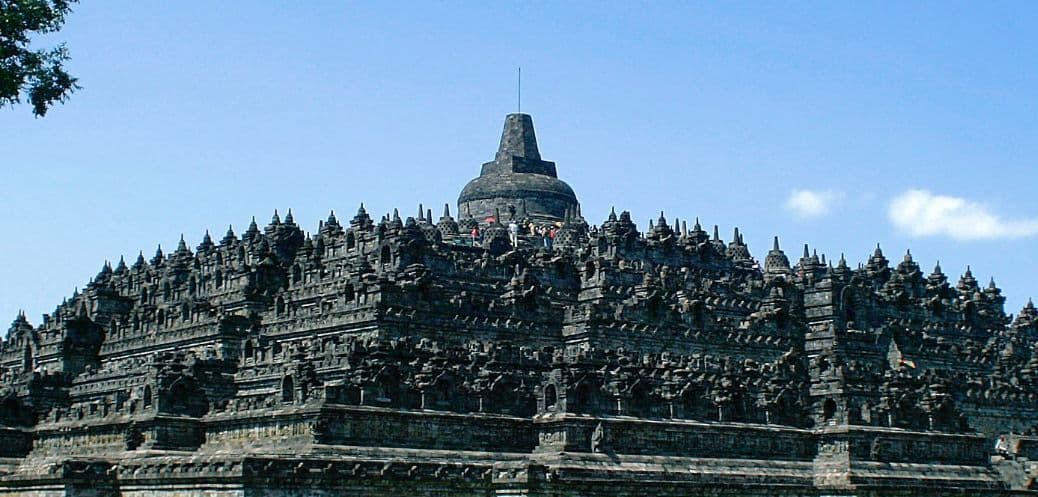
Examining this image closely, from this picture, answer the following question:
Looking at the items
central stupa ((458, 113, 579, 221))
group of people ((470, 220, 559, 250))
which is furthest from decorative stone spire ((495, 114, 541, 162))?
group of people ((470, 220, 559, 250))

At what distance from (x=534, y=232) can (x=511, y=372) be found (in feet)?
147

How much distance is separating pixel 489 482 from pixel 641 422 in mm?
9770

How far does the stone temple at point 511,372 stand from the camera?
7388cm

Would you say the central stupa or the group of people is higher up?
the central stupa

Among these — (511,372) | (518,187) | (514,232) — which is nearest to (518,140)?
(518,187)

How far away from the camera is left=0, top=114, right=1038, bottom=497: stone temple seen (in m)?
73.9

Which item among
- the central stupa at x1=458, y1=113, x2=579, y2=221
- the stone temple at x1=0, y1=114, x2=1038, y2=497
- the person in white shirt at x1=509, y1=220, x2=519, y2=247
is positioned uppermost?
the central stupa at x1=458, y1=113, x2=579, y2=221

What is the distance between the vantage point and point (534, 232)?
12644cm

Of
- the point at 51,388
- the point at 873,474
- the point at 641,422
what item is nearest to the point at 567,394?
the point at 641,422

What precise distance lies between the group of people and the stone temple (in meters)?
0.58

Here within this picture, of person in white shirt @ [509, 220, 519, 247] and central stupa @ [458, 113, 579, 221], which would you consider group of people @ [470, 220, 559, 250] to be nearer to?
person in white shirt @ [509, 220, 519, 247]

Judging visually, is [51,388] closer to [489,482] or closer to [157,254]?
[157,254]

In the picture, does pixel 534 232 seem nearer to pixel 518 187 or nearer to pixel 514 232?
pixel 514 232

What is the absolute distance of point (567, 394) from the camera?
3068 inches
